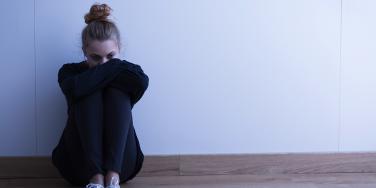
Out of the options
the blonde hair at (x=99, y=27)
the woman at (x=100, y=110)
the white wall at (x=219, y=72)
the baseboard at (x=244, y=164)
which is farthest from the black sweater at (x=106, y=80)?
the baseboard at (x=244, y=164)

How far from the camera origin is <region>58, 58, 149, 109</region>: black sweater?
1369 millimetres

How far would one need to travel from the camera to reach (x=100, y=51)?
1.48 m

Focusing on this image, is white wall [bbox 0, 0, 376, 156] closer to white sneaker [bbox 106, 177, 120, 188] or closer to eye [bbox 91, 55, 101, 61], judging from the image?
eye [bbox 91, 55, 101, 61]

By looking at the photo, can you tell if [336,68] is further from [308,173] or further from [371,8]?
[308,173]

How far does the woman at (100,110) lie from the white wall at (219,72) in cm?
18

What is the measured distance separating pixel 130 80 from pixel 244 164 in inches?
24.3

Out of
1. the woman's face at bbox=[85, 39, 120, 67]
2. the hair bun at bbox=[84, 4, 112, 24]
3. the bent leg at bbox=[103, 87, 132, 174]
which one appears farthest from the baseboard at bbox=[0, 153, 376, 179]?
the hair bun at bbox=[84, 4, 112, 24]

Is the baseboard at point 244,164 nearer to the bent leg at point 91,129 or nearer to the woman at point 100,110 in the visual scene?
the woman at point 100,110

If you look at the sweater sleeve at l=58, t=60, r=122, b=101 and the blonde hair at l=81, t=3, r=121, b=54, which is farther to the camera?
the blonde hair at l=81, t=3, r=121, b=54

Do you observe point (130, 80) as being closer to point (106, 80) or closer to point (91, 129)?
point (106, 80)


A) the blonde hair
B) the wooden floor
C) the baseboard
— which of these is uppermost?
the blonde hair

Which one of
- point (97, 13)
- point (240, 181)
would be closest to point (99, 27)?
point (97, 13)

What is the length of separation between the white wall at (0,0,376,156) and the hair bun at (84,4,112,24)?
0.43 feet

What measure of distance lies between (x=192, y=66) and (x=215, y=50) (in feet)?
0.36
